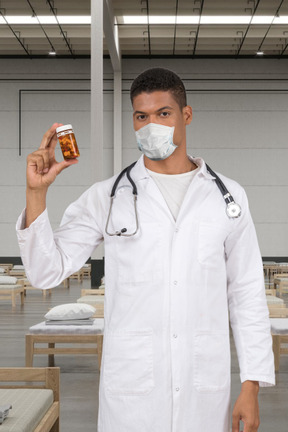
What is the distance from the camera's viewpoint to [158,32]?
2016cm

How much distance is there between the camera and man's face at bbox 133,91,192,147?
6.41 ft

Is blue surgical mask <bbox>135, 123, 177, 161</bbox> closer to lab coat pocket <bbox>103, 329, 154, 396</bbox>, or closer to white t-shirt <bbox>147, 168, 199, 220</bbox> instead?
white t-shirt <bbox>147, 168, 199, 220</bbox>

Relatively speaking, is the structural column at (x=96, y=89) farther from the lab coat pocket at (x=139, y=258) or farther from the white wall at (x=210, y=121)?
the lab coat pocket at (x=139, y=258)

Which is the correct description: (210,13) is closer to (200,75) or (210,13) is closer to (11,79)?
(200,75)

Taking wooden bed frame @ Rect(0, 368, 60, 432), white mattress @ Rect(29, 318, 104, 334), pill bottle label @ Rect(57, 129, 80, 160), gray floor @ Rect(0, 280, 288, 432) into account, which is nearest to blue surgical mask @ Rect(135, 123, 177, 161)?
pill bottle label @ Rect(57, 129, 80, 160)

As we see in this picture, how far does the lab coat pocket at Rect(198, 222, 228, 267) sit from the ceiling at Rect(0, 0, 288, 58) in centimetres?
1645

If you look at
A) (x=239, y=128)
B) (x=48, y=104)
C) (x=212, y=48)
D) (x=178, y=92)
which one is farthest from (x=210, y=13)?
(x=178, y=92)

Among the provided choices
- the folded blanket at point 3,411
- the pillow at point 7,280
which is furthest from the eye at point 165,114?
the pillow at point 7,280

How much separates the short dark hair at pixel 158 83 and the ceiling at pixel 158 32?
53.2 feet

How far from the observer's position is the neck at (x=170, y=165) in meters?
2.05

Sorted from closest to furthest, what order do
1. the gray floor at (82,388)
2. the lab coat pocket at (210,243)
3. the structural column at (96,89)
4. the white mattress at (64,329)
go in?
the lab coat pocket at (210,243) → the gray floor at (82,388) → the white mattress at (64,329) → the structural column at (96,89)

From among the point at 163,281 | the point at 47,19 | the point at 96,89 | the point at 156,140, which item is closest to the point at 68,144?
the point at 156,140

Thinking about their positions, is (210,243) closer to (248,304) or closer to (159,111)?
(248,304)

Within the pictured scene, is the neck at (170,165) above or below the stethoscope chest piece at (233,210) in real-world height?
above
